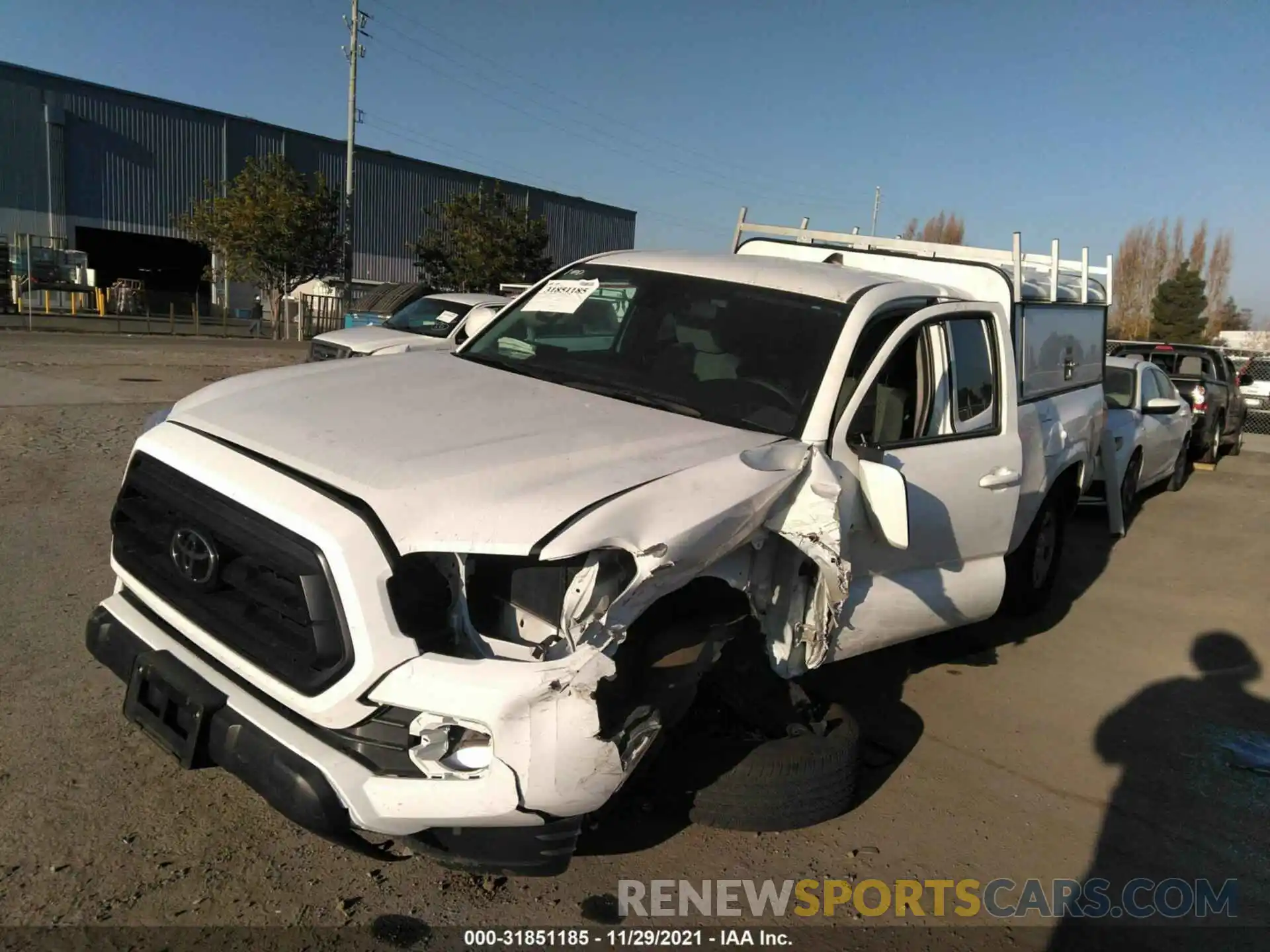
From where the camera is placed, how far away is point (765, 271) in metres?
4.39

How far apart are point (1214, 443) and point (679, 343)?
42.9 ft

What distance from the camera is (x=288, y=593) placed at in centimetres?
268

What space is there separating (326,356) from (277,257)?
26.0m

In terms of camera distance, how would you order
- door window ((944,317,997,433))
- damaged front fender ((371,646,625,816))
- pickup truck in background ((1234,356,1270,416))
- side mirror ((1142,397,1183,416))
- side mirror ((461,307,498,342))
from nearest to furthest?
damaged front fender ((371,646,625,816)) < door window ((944,317,997,433)) < side mirror ((461,307,498,342)) < side mirror ((1142,397,1183,416)) < pickup truck in background ((1234,356,1270,416))

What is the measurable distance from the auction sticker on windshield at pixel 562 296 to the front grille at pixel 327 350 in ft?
23.1

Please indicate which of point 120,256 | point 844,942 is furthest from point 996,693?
point 120,256

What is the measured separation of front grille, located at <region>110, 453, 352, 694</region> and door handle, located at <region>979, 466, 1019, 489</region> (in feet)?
9.61

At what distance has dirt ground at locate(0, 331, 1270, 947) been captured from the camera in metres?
2.96

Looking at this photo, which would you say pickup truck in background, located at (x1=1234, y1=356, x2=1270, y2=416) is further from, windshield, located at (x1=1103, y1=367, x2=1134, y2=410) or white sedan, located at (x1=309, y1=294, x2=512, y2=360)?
white sedan, located at (x1=309, y1=294, x2=512, y2=360)

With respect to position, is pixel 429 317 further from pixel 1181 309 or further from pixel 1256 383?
pixel 1181 309

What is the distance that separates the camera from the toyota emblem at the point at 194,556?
2.84 metres

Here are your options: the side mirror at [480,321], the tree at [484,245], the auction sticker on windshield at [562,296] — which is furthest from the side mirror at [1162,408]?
the tree at [484,245]

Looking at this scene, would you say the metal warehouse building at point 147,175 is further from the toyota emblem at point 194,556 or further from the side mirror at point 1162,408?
the toyota emblem at point 194,556

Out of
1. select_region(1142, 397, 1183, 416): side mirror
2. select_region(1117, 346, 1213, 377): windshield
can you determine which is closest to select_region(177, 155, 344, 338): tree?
select_region(1117, 346, 1213, 377): windshield
